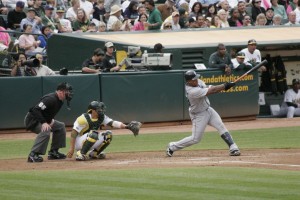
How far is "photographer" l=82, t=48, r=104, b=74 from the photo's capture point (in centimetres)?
2308

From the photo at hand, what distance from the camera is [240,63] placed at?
2461 cm

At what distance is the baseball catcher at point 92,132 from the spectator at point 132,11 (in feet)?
37.3

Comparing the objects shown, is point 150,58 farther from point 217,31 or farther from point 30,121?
point 30,121

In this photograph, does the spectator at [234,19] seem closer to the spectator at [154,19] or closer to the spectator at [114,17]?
the spectator at [154,19]

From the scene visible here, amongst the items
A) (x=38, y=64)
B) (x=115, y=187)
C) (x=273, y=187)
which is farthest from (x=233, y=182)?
(x=38, y=64)

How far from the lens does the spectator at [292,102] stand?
84.6 feet

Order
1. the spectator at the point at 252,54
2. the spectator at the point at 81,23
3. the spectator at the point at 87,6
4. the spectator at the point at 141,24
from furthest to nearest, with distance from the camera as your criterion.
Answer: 1. the spectator at the point at 87,6
2. the spectator at the point at 141,24
3. the spectator at the point at 81,23
4. the spectator at the point at 252,54

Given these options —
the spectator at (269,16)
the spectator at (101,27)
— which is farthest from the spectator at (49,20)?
the spectator at (269,16)

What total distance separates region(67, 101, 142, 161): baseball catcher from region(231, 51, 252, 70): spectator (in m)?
7.82

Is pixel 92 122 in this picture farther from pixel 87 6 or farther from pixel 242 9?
pixel 242 9

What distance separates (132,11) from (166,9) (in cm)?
110

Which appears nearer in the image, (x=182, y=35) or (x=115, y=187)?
(x=115, y=187)

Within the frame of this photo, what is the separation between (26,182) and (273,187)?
3.74 m

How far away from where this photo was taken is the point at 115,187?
1330cm
